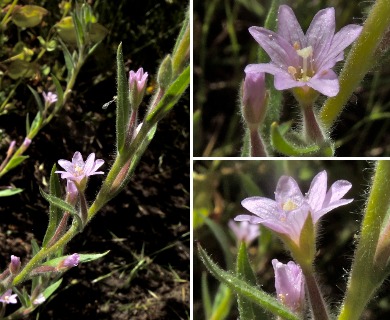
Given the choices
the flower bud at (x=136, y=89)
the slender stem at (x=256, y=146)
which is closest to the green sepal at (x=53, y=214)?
the flower bud at (x=136, y=89)

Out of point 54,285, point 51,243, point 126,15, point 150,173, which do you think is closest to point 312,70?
point 51,243

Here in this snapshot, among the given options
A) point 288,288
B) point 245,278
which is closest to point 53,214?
point 245,278

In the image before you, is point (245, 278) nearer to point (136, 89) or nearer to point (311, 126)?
point (311, 126)

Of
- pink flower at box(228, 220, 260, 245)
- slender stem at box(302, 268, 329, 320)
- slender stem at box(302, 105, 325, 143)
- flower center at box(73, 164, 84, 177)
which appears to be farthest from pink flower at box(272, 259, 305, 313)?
pink flower at box(228, 220, 260, 245)

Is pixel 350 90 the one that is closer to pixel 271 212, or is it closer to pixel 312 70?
pixel 312 70

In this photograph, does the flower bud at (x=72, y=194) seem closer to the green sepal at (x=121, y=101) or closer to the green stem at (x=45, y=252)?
the green stem at (x=45, y=252)

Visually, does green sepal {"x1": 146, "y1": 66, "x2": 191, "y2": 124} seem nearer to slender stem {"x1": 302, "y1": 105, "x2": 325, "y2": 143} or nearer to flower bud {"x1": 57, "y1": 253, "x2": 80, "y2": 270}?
slender stem {"x1": 302, "y1": 105, "x2": 325, "y2": 143}
